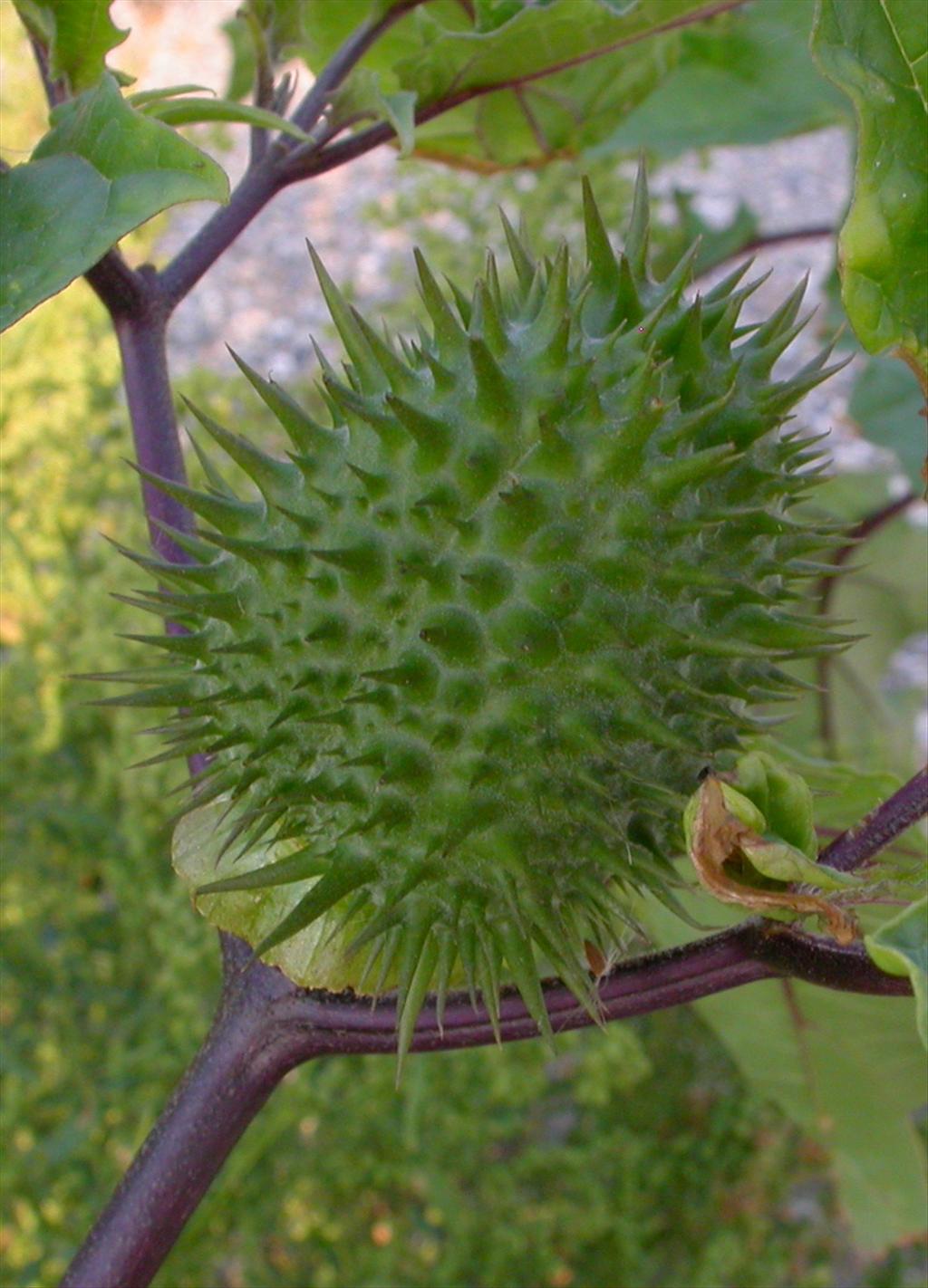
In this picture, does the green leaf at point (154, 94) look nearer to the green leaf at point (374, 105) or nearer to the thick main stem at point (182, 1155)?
the green leaf at point (374, 105)

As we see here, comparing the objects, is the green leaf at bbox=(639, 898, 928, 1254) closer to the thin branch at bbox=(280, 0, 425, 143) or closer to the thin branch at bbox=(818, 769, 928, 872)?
the thin branch at bbox=(818, 769, 928, 872)

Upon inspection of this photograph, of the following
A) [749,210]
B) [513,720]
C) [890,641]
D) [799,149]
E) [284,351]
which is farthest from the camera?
[799,149]

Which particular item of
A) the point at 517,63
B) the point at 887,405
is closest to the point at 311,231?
the point at 887,405

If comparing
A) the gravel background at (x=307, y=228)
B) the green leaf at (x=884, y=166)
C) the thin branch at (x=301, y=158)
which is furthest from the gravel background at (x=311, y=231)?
the green leaf at (x=884, y=166)

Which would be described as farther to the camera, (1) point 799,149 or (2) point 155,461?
(1) point 799,149

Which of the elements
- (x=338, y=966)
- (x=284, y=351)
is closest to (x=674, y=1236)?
(x=338, y=966)

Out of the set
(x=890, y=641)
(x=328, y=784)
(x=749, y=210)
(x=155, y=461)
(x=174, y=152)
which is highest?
(x=749, y=210)

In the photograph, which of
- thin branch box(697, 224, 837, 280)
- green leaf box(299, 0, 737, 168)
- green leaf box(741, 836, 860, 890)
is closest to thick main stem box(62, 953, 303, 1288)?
green leaf box(741, 836, 860, 890)

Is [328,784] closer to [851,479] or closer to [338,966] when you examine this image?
[338,966]
